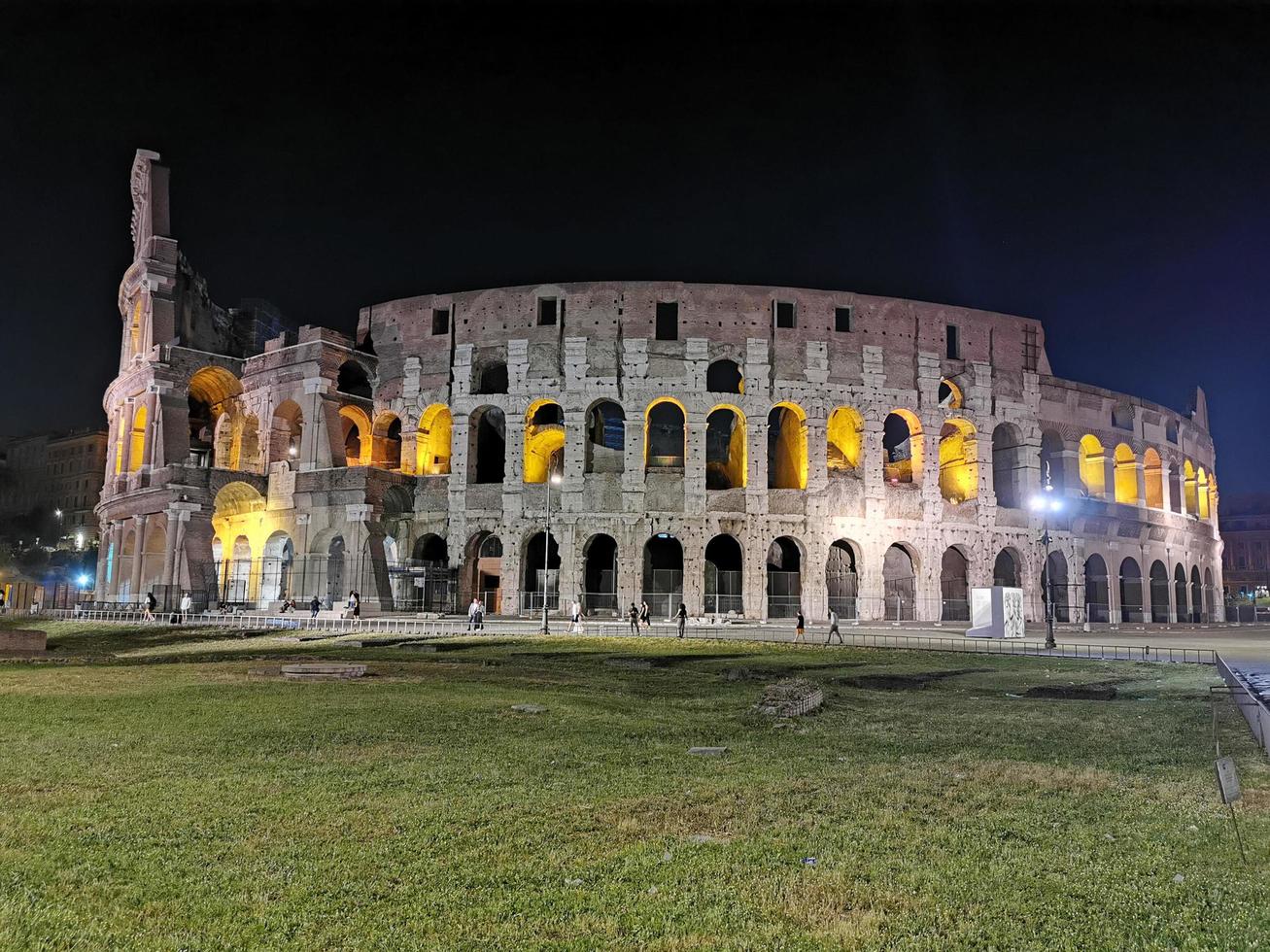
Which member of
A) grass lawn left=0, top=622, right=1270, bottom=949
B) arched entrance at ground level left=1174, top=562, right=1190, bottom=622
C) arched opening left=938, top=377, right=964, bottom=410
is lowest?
grass lawn left=0, top=622, right=1270, bottom=949

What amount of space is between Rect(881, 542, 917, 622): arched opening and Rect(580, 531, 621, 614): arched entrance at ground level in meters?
12.3

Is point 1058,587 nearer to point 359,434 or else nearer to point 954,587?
point 954,587

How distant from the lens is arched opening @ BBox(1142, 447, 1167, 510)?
51.3 meters

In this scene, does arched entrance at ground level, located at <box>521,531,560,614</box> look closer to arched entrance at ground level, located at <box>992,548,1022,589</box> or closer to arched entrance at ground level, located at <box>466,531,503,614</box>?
arched entrance at ground level, located at <box>466,531,503,614</box>

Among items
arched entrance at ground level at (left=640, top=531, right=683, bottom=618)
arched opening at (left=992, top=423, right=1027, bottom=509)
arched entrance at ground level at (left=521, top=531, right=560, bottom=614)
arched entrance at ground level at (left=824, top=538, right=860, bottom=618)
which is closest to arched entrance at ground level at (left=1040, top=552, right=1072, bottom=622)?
arched opening at (left=992, top=423, right=1027, bottom=509)

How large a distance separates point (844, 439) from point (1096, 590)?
54.7 feet

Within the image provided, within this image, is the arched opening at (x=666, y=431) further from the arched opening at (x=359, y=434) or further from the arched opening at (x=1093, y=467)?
the arched opening at (x=1093, y=467)

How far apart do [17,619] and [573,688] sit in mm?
31949

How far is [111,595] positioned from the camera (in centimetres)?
4441

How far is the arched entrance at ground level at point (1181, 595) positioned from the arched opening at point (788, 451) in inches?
935

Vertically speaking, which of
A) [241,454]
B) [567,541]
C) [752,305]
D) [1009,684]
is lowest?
[1009,684]

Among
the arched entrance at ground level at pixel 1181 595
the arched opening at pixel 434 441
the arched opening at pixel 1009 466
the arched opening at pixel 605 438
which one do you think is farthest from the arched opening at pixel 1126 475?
the arched opening at pixel 434 441

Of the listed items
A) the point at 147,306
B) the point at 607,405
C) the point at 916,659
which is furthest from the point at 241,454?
the point at 916,659

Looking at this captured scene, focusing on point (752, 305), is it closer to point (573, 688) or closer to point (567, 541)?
point (567, 541)
